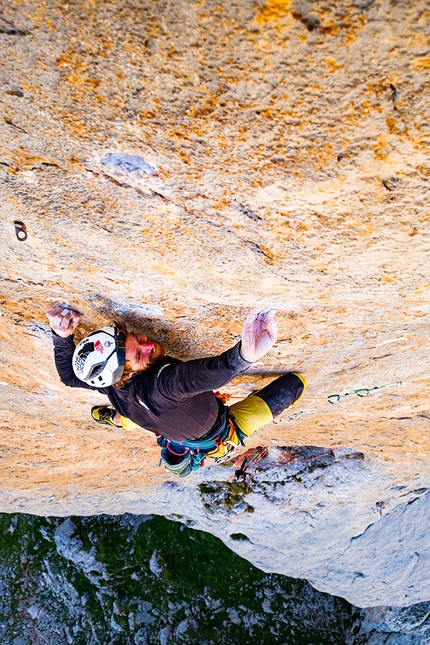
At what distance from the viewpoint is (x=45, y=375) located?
11.7ft

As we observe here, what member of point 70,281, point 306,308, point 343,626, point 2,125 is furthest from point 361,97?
point 343,626

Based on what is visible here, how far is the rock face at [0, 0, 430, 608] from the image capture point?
1143 mm

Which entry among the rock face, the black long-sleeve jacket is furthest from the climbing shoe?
the black long-sleeve jacket

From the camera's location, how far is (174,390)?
2.82m

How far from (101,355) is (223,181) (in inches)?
60.1

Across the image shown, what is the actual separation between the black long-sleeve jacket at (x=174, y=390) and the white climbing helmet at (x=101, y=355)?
0.53 ft

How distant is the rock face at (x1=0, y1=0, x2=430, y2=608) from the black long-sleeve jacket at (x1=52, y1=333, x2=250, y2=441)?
0.23m

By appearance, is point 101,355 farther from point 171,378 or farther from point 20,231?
point 20,231

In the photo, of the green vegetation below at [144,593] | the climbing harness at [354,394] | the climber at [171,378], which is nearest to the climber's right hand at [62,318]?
the climber at [171,378]

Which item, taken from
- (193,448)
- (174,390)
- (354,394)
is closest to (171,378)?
(174,390)

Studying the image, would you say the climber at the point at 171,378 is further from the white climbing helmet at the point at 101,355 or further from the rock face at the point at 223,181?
the rock face at the point at 223,181

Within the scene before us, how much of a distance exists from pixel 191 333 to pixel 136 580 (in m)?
10.6

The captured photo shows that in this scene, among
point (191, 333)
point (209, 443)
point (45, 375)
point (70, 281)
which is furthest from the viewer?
point (209, 443)

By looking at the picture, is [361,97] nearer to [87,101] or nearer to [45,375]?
[87,101]
